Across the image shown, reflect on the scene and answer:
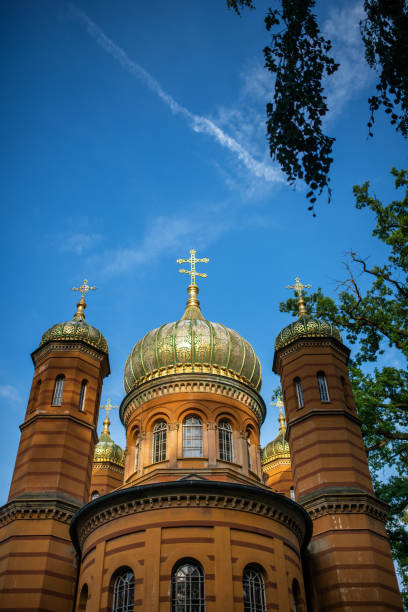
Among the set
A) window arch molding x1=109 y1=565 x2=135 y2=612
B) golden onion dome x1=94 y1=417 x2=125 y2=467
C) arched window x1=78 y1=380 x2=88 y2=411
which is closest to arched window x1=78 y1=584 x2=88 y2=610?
window arch molding x1=109 y1=565 x2=135 y2=612

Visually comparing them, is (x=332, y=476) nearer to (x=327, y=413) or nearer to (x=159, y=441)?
(x=327, y=413)

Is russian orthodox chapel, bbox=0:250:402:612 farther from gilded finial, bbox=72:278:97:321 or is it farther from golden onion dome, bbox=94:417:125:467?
golden onion dome, bbox=94:417:125:467

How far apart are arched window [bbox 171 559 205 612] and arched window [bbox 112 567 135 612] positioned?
47.9 inches

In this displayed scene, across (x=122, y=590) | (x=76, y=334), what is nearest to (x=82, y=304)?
(x=76, y=334)

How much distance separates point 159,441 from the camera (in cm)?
2106

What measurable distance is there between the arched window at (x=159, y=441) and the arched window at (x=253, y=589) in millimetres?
5678

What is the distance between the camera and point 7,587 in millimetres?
17859

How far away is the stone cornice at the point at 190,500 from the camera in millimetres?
16078

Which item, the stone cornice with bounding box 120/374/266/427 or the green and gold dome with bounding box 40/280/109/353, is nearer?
the stone cornice with bounding box 120/374/266/427

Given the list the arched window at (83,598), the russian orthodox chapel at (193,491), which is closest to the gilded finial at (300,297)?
the russian orthodox chapel at (193,491)

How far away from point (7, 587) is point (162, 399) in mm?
7873

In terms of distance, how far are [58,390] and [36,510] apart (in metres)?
5.00

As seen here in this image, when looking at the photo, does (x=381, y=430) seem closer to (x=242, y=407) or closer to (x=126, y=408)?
(x=242, y=407)

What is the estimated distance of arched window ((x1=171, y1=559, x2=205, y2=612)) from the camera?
48.0ft
